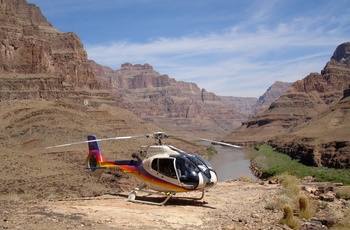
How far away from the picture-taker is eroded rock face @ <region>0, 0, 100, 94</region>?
220 ft

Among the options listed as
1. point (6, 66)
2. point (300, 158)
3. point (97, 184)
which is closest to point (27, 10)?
point (6, 66)

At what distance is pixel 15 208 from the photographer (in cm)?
1069

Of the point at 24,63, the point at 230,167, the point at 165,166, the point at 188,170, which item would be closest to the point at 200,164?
A: the point at 188,170

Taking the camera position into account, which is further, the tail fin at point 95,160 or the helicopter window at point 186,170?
the tail fin at point 95,160

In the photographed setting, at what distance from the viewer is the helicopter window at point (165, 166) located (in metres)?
12.8

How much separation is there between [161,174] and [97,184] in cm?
1252

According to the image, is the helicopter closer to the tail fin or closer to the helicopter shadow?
the helicopter shadow

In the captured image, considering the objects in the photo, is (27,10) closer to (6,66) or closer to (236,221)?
(6,66)

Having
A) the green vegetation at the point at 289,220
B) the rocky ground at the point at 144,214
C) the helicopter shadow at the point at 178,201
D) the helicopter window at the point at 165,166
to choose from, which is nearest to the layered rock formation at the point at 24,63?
the helicopter shadow at the point at 178,201

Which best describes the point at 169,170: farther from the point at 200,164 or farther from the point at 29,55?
the point at 29,55

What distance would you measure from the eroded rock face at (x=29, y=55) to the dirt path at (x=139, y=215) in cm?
5498

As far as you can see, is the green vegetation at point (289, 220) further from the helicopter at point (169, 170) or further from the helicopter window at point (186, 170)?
the helicopter window at point (186, 170)

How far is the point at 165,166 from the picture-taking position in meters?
13.0

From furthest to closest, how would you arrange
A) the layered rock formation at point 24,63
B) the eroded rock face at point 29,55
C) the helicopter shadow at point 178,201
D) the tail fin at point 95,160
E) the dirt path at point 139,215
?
the eroded rock face at point 29,55 < the layered rock formation at point 24,63 < the tail fin at point 95,160 < the helicopter shadow at point 178,201 < the dirt path at point 139,215
